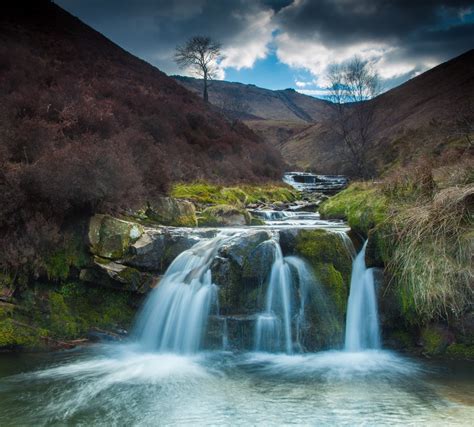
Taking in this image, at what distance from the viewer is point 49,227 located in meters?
7.55

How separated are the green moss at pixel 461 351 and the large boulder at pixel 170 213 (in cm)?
682

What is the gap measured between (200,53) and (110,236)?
125 ft

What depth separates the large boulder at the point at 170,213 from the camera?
33.8 feet

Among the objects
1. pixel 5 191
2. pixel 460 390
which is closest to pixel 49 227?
pixel 5 191

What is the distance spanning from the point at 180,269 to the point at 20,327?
307 centimetres

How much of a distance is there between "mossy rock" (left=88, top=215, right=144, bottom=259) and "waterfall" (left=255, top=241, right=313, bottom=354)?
121 inches

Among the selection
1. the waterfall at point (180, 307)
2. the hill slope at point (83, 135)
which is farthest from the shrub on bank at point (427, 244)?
the hill slope at point (83, 135)

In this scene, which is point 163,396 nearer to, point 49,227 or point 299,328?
point 299,328

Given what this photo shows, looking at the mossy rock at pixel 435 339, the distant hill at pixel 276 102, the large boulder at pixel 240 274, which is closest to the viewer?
the mossy rock at pixel 435 339

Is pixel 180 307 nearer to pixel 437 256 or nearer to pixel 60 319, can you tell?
pixel 60 319

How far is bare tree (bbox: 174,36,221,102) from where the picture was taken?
4134 centimetres

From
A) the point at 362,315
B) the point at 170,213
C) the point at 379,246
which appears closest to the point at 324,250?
the point at 379,246

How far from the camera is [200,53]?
41750mm

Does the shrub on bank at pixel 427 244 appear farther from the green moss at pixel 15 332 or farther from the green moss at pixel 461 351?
the green moss at pixel 15 332
